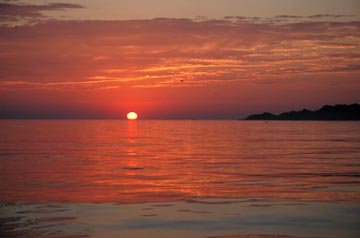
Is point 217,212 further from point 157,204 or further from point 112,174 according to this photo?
point 112,174

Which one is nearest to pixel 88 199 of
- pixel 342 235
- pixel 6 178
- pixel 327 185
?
pixel 6 178

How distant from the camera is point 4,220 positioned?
16328 millimetres

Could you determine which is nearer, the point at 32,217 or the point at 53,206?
the point at 32,217

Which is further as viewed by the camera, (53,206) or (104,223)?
(53,206)

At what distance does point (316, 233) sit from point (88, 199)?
961cm

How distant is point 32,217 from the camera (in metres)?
16.9

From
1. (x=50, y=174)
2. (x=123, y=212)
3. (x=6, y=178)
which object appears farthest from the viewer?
(x=50, y=174)

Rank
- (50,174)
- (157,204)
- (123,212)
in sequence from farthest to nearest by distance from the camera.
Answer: (50,174)
(157,204)
(123,212)

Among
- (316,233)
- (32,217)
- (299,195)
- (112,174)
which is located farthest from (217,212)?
(112,174)

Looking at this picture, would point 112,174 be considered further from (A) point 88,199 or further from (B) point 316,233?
(B) point 316,233

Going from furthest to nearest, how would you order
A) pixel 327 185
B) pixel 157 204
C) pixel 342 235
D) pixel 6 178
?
pixel 6 178
pixel 327 185
pixel 157 204
pixel 342 235

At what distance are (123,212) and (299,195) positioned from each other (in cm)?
821

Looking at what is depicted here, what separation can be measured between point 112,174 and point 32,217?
12.5m

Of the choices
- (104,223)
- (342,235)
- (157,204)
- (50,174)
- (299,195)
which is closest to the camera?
(342,235)
